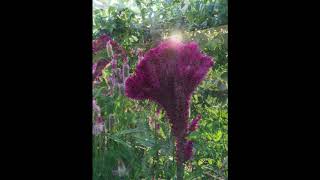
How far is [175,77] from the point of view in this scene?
6.70 ft

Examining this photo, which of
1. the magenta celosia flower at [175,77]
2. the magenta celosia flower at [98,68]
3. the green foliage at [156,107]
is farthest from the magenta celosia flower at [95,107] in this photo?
the magenta celosia flower at [175,77]

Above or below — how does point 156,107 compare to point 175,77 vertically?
below

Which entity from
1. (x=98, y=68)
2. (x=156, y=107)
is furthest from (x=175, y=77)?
(x=98, y=68)

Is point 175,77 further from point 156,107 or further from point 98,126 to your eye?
point 98,126

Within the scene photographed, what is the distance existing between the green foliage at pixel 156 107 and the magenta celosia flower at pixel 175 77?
0.04 metres

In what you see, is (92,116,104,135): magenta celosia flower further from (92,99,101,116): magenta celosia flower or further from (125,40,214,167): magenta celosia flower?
(125,40,214,167): magenta celosia flower

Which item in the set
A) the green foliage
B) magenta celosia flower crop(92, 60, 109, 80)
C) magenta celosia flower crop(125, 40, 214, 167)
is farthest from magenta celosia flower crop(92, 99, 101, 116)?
magenta celosia flower crop(125, 40, 214, 167)

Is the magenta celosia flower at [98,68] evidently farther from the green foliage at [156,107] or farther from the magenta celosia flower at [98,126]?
the magenta celosia flower at [98,126]

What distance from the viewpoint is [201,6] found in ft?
6.72

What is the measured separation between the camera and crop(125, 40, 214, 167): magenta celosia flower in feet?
6.68

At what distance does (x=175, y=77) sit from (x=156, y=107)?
190mm
